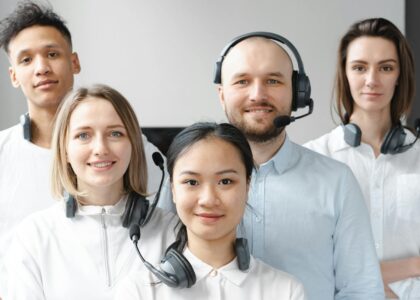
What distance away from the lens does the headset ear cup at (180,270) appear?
5.71 feet

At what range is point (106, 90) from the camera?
209 cm

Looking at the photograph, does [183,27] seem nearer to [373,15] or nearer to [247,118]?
[373,15]

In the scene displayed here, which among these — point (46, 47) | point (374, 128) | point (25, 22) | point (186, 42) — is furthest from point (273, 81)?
point (186, 42)

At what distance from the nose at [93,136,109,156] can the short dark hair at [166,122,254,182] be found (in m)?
0.19

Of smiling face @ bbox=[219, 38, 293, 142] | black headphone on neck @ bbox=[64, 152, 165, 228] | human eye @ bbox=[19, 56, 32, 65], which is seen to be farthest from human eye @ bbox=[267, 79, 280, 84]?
human eye @ bbox=[19, 56, 32, 65]

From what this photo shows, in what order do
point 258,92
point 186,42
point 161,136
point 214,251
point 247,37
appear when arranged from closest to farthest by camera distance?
1. point 214,251
2. point 258,92
3. point 247,37
4. point 161,136
5. point 186,42

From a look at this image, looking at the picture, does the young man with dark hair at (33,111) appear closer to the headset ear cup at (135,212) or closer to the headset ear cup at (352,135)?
the headset ear cup at (135,212)

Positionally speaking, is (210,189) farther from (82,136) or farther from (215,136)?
(82,136)

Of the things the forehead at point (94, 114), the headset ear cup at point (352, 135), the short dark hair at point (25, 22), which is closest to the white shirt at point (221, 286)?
the forehead at point (94, 114)

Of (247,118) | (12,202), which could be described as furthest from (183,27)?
(247,118)

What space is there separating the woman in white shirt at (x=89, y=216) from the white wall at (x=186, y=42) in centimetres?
200

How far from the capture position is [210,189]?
5.88 feet

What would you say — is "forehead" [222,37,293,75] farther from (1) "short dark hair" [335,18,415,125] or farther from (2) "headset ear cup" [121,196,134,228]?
(1) "short dark hair" [335,18,415,125]

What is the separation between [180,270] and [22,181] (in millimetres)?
962
